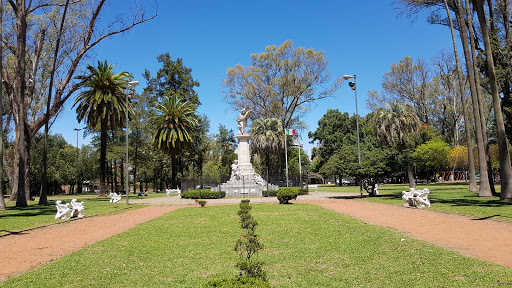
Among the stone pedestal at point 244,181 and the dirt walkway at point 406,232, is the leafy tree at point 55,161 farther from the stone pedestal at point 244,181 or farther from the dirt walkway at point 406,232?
the dirt walkway at point 406,232

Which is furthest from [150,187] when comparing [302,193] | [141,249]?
[141,249]

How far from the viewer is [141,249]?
26.0 feet

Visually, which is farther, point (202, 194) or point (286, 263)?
point (202, 194)

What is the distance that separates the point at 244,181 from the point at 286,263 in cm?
2640

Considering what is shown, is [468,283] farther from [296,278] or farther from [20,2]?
[20,2]

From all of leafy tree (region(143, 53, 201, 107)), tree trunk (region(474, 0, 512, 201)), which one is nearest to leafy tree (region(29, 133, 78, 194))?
leafy tree (region(143, 53, 201, 107))

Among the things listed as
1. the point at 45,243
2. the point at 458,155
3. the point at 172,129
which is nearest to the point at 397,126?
the point at 172,129

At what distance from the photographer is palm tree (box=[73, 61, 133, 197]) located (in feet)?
107

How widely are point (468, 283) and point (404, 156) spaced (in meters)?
28.0

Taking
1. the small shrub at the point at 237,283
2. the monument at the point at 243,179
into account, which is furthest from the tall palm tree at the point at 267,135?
the small shrub at the point at 237,283

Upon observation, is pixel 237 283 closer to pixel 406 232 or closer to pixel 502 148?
pixel 406 232

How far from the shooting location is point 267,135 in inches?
1497

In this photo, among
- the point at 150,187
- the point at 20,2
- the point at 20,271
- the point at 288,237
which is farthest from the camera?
the point at 150,187

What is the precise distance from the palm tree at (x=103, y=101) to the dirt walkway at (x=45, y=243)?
→ 70.9ft
